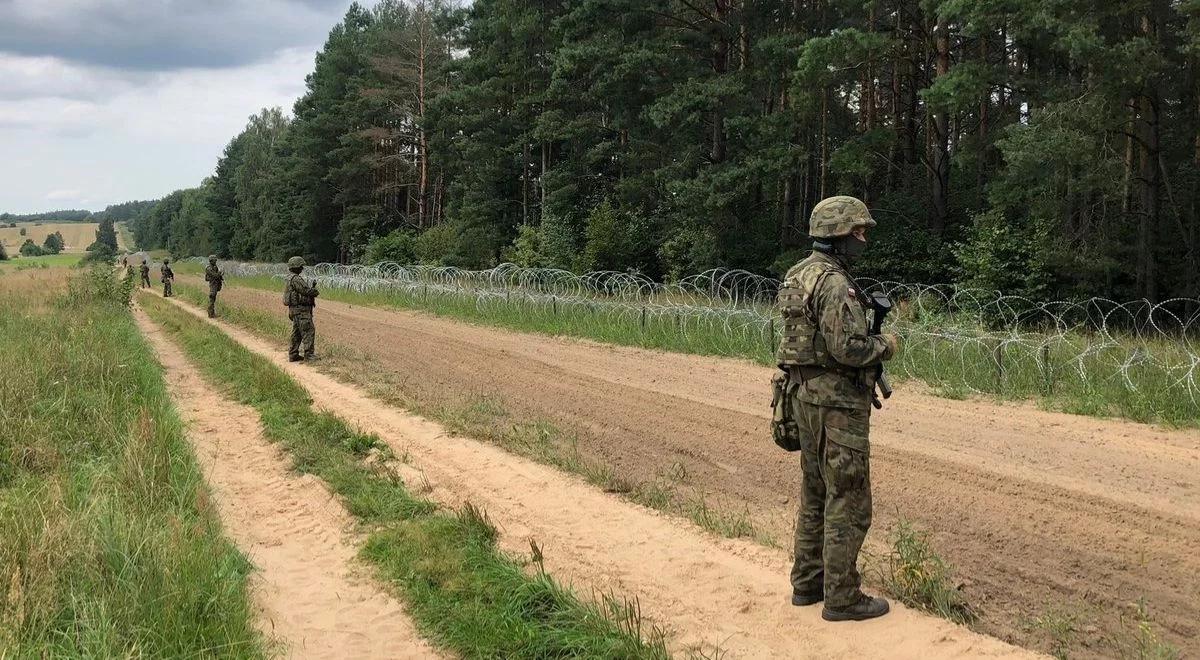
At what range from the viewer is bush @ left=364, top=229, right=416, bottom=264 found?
133 feet

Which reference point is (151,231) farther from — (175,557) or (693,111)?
(175,557)

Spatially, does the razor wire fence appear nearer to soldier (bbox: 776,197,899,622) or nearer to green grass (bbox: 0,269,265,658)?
Result: soldier (bbox: 776,197,899,622)

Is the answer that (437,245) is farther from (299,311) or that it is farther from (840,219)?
(840,219)

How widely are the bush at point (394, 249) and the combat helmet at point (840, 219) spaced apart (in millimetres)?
37972

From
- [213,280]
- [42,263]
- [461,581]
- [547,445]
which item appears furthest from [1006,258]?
[42,263]

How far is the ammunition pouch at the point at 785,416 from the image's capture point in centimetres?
385

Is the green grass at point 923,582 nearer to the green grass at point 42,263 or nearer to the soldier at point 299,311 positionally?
the soldier at point 299,311

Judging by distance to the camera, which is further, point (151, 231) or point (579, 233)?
point (151, 231)

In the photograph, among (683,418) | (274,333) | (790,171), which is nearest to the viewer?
(683,418)

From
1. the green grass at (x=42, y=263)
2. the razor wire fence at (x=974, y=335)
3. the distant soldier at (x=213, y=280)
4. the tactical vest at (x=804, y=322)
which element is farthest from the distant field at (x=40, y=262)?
the tactical vest at (x=804, y=322)

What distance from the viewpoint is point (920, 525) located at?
5074 millimetres

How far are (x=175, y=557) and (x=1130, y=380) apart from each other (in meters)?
9.48

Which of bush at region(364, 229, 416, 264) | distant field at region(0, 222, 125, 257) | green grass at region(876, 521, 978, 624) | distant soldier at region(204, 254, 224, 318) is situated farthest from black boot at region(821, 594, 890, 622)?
distant field at region(0, 222, 125, 257)

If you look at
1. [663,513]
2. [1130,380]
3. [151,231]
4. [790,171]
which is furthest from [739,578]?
[151,231]
